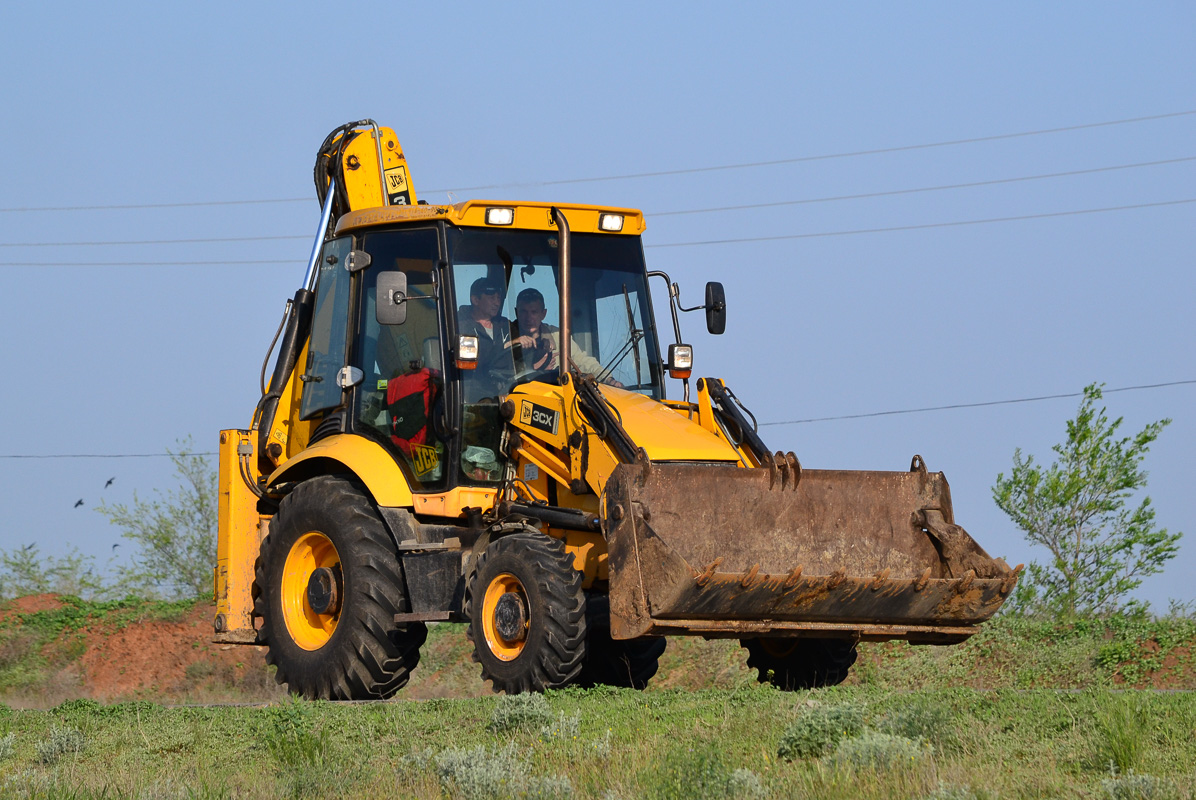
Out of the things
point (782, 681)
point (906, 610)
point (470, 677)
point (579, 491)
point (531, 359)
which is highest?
point (531, 359)

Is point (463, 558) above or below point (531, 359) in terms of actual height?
below

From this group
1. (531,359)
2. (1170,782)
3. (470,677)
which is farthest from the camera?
(470,677)

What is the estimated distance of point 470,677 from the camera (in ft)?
62.2

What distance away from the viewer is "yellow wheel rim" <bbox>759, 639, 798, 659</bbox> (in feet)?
36.8

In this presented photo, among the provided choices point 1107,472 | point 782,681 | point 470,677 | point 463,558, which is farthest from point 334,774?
point 1107,472

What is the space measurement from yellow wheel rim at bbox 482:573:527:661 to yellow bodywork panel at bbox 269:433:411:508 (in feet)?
4.66

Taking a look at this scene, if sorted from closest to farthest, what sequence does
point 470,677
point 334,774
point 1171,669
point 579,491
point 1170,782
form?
point 1170,782 → point 334,774 → point 579,491 → point 1171,669 → point 470,677

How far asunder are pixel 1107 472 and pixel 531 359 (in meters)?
18.7

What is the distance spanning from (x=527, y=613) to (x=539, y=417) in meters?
1.61

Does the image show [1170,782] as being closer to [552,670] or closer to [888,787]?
[888,787]

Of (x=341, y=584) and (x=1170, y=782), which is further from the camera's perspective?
(x=341, y=584)

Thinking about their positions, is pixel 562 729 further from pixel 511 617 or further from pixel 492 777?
pixel 511 617

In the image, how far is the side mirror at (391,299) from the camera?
10.3 metres

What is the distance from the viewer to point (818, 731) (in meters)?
7.55
